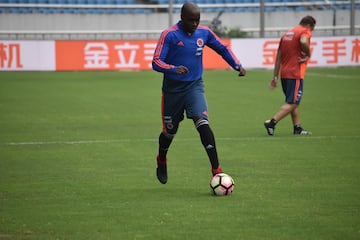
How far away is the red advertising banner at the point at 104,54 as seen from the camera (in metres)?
31.0

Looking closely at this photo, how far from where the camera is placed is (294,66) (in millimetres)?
14852

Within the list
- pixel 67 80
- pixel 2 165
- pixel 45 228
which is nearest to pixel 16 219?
pixel 45 228

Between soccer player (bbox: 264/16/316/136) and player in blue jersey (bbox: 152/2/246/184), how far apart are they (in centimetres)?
517

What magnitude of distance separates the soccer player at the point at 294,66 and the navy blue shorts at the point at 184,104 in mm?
5173

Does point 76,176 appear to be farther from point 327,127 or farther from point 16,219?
point 327,127

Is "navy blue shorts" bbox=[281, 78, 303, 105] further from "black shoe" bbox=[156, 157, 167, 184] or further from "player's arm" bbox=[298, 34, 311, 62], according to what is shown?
"black shoe" bbox=[156, 157, 167, 184]

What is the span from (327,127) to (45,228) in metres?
9.16

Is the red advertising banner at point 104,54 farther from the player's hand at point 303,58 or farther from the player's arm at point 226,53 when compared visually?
the player's arm at point 226,53

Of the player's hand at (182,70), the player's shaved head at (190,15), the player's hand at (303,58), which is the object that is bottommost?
the player's hand at (303,58)

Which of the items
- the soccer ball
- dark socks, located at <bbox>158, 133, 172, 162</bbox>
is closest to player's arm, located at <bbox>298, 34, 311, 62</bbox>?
dark socks, located at <bbox>158, 133, 172, 162</bbox>

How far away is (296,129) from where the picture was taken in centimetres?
1473

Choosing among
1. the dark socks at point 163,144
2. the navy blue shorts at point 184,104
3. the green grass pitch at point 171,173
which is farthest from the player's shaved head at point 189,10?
the green grass pitch at point 171,173

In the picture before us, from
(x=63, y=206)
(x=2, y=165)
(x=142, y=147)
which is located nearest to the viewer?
(x=63, y=206)

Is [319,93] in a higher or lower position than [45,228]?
lower
